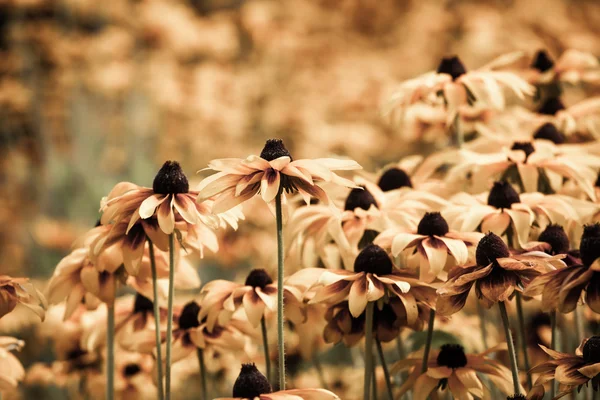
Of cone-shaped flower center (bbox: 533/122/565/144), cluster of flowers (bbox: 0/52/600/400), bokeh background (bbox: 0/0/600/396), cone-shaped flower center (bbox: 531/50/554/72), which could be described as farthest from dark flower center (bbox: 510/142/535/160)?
bokeh background (bbox: 0/0/600/396)

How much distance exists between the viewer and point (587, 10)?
18.1ft

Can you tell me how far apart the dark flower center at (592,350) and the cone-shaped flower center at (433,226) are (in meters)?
0.31

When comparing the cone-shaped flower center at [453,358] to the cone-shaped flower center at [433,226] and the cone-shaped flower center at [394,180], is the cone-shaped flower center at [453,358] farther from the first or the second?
the cone-shaped flower center at [394,180]

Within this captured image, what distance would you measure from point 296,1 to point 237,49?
2.24ft

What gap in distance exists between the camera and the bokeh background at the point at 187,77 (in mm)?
4840

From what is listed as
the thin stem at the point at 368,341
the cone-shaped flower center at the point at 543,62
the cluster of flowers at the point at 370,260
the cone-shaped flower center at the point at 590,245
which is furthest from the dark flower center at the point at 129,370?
the cone-shaped flower center at the point at 543,62

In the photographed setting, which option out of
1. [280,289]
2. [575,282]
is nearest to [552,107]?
[575,282]

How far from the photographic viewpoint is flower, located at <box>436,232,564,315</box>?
114 centimetres

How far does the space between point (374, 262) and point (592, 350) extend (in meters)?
0.35

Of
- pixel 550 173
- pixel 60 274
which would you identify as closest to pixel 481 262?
pixel 550 173

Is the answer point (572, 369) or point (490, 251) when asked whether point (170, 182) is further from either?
point (572, 369)

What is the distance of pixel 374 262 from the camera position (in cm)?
125

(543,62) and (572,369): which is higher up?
(543,62)

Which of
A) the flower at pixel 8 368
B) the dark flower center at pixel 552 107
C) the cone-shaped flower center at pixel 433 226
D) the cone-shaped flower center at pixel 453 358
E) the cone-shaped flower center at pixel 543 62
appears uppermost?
the cone-shaped flower center at pixel 543 62
